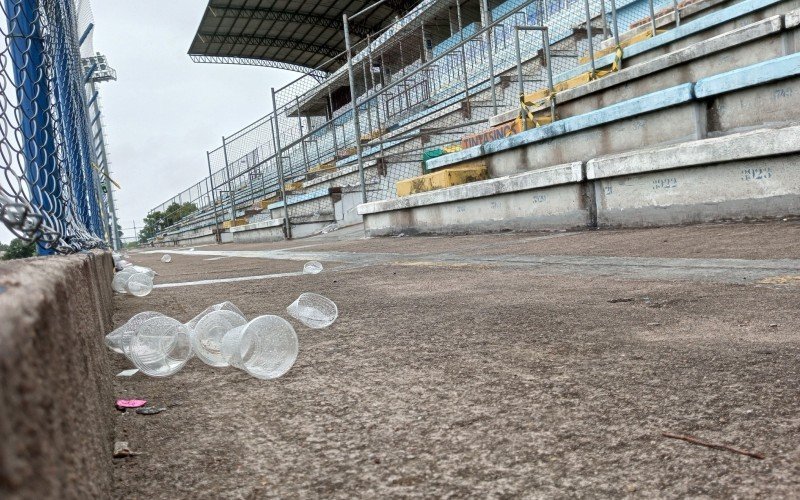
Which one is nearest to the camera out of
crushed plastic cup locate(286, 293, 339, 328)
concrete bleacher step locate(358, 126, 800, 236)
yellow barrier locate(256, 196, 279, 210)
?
crushed plastic cup locate(286, 293, 339, 328)

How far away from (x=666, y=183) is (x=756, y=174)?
28.0 inches

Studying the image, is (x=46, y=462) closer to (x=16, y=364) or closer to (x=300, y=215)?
(x=16, y=364)

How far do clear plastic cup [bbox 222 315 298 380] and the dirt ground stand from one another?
57mm

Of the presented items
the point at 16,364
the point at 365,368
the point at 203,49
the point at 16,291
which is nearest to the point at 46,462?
the point at 16,364

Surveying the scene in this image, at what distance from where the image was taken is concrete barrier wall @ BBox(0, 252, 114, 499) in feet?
1.31

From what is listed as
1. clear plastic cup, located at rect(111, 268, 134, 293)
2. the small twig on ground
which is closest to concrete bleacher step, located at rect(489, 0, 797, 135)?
clear plastic cup, located at rect(111, 268, 134, 293)

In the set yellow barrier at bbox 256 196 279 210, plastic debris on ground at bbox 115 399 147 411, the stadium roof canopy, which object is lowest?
plastic debris on ground at bbox 115 399 147 411

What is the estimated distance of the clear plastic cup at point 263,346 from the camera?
5.73ft

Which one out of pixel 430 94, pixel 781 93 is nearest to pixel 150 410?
pixel 781 93

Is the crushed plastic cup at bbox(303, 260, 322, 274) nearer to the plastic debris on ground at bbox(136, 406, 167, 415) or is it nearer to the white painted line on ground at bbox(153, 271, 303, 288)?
the white painted line on ground at bbox(153, 271, 303, 288)

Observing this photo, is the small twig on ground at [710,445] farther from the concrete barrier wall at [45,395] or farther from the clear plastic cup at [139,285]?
the clear plastic cup at [139,285]

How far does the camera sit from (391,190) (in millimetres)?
12008

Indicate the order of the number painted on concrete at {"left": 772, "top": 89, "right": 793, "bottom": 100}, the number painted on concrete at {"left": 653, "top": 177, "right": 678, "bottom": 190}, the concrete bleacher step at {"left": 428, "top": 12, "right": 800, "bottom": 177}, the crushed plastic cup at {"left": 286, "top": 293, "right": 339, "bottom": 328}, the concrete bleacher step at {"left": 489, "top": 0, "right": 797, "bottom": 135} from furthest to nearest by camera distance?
the concrete bleacher step at {"left": 489, "top": 0, "right": 797, "bottom": 135}, the number painted on concrete at {"left": 653, "top": 177, "right": 678, "bottom": 190}, the concrete bleacher step at {"left": 428, "top": 12, "right": 800, "bottom": 177}, the number painted on concrete at {"left": 772, "top": 89, "right": 793, "bottom": 100}, the crushed plastic cup at {"left": 286, "top": 293, "right": 339, "bottom": 328}

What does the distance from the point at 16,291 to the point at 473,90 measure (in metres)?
13.6
